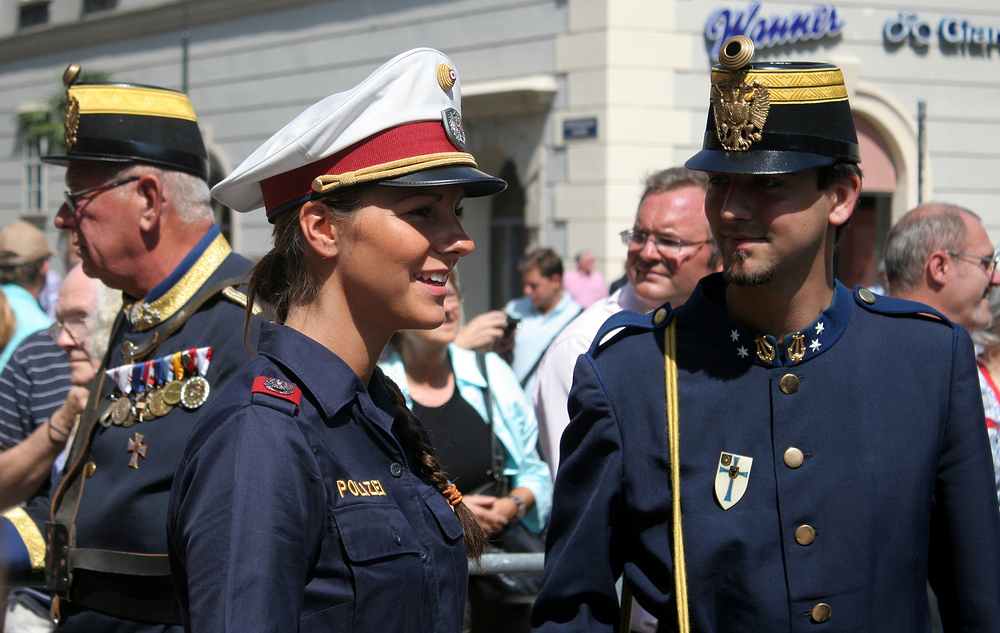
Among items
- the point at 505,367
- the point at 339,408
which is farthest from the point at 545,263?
the point at 339,408

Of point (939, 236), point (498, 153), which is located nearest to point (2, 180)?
point (498, 153)

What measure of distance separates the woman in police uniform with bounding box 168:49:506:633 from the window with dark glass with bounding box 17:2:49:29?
19.5m

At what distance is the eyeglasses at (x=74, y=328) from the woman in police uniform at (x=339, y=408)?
1894 millimetres

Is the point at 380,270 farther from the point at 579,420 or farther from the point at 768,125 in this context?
the point at 768,125

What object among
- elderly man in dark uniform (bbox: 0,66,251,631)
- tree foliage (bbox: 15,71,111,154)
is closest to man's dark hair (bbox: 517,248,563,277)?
elderly man in dark uniform (bbox: 0,66,251,631)

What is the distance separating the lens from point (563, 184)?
11.8 m

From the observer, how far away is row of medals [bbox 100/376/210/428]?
259cm

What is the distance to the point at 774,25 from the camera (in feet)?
38.2

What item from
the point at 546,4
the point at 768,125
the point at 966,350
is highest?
the point at 546,4

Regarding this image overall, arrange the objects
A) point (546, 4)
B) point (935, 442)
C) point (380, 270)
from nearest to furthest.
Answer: point (380, 270) < point (935, 442) < point (546, 4)

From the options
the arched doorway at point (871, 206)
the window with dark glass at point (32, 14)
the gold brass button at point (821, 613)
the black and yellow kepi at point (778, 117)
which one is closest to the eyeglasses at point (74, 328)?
the black and yellow kepi at point (778, 117)

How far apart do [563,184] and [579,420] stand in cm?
975

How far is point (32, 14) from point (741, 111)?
20.4 meters

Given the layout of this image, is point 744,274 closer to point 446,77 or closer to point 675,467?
point 675,467
